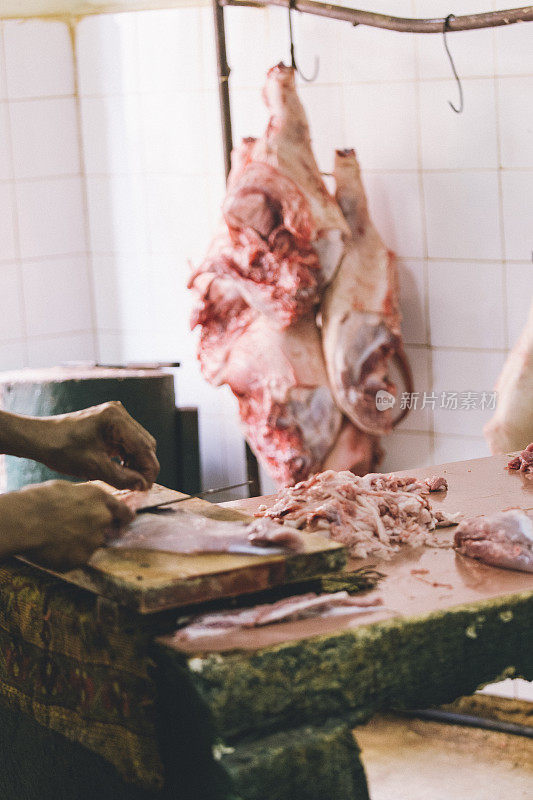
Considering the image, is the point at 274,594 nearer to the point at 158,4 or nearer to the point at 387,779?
the point at 387,779

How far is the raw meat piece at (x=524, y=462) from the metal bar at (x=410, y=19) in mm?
1481

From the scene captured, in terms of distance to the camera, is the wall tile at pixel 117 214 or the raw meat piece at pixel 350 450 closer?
the raw meat piece at pixel 350 450

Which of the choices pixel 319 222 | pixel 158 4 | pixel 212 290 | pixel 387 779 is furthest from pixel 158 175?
pixel 387 779

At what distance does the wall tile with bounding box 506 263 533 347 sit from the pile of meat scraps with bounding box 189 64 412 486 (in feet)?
1.35

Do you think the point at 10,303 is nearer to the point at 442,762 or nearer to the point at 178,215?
the point at 178,215

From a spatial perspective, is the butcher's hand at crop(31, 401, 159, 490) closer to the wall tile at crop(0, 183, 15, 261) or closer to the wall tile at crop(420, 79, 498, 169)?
the wall tile at crop(420, 79, 498, 169)

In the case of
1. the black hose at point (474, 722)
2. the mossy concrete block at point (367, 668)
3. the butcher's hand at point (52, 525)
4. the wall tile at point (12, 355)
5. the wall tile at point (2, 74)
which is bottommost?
the black hose at point (474, 722)

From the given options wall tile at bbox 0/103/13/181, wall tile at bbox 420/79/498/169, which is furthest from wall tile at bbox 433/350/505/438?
wall tile at bbox 0/103/13/181

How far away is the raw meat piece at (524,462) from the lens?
2.79m

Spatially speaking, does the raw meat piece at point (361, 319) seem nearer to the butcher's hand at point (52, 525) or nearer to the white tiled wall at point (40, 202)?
the white tiled wall at point (40, 202)

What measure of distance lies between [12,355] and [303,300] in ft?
6.49

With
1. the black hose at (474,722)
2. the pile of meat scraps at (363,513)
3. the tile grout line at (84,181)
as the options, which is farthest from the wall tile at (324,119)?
the pile of meat scraps at (363,513)

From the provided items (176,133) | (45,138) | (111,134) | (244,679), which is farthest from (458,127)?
(244,679)

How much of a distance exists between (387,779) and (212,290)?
198 cm
